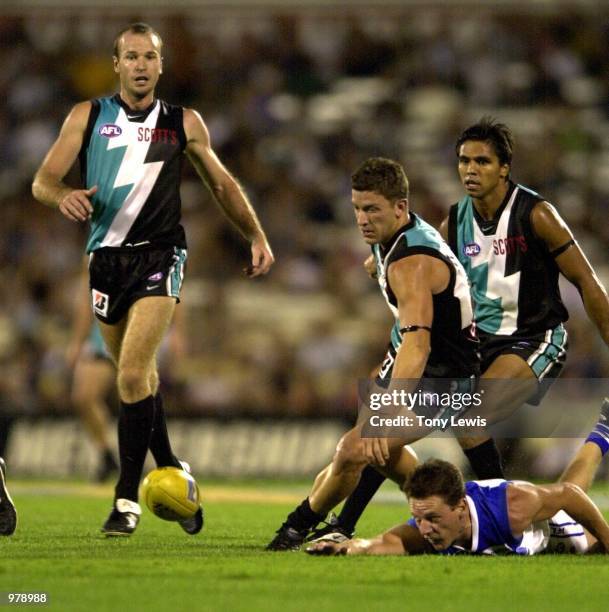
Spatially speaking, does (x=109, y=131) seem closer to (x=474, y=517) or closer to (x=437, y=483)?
(x=437, y=483)

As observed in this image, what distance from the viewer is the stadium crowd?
611 inches

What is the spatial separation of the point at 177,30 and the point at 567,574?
14.1m

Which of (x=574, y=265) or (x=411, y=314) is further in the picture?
(x=574, y=265)

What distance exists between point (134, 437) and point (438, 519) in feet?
5.94

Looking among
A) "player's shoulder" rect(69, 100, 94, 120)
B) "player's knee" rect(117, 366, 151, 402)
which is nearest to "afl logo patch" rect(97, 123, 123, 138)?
"player's shoulder" rect(69, 100, 94, 120)

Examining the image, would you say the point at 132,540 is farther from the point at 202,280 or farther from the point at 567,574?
the point at 202,280

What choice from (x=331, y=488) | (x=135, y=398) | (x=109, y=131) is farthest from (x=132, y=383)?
(x=109, y=131)

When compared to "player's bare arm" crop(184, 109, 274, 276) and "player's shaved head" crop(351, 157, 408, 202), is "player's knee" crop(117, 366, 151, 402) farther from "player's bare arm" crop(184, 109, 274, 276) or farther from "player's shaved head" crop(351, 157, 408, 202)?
"player's shaved head" crop(351, 157, 408, 202)

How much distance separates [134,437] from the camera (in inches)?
277

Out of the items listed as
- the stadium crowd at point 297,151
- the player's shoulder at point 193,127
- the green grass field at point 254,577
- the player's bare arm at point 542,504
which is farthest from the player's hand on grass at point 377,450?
the stadium crowd at point 297,151

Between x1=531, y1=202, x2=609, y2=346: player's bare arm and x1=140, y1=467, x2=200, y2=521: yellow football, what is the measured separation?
7.46 ft

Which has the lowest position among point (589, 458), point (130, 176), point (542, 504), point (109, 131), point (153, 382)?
point (542, 504)

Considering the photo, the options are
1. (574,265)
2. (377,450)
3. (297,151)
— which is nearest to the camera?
(377,450)

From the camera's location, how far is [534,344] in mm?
7367
